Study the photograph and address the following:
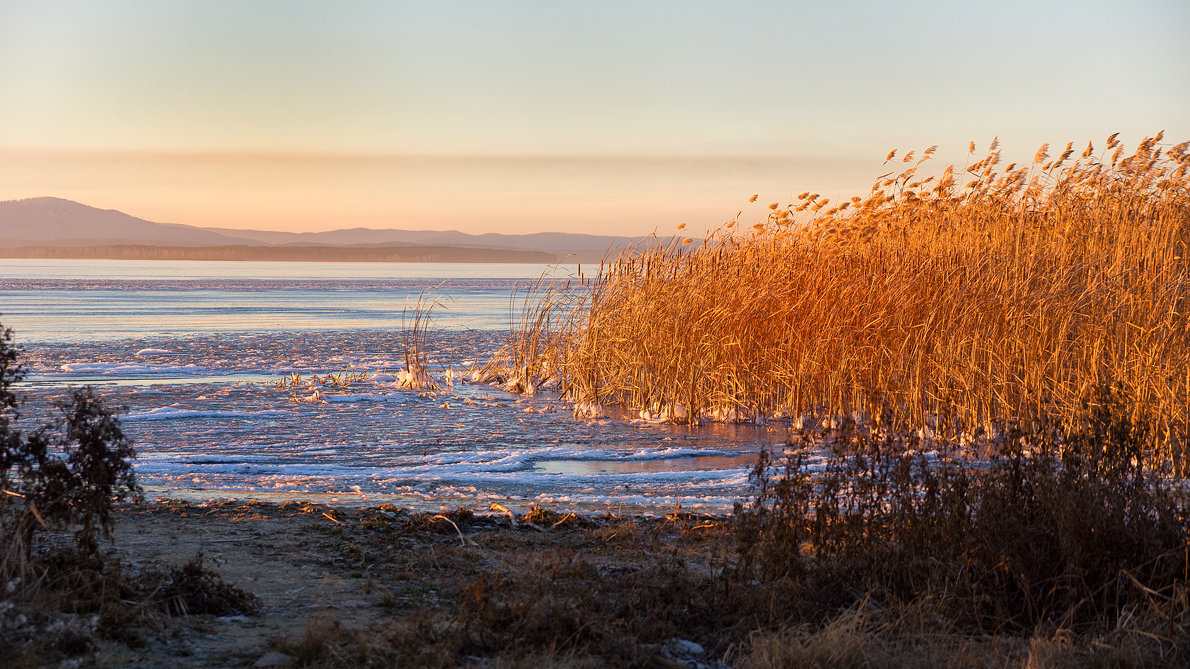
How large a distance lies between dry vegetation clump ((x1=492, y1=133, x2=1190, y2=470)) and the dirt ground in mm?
3539

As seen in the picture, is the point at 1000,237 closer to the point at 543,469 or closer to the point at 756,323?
the point at 756,323

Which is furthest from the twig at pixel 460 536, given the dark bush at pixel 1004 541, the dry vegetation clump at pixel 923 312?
the dry vegetation clump at pixel 923 312

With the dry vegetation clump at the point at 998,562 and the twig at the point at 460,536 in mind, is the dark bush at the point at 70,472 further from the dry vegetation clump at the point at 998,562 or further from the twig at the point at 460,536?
the dry vegetation clump at the point at 998,562

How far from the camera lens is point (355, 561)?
473 cm

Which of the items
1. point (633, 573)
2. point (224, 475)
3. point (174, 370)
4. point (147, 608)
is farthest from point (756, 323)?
point (174, 370)

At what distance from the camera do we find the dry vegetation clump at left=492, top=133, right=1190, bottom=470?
8227 millimetres

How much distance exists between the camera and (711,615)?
392 centimetres

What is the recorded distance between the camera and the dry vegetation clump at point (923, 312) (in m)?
8.23

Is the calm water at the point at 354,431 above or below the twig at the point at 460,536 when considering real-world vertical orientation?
below

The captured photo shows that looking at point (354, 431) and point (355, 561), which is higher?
point (355, 561)

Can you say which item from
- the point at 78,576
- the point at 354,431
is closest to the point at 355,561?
the point at 78,576

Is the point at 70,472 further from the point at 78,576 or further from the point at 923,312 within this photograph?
the point at 923,312

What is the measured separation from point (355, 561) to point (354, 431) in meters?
5.00

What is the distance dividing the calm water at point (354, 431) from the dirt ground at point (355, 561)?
102 cm
